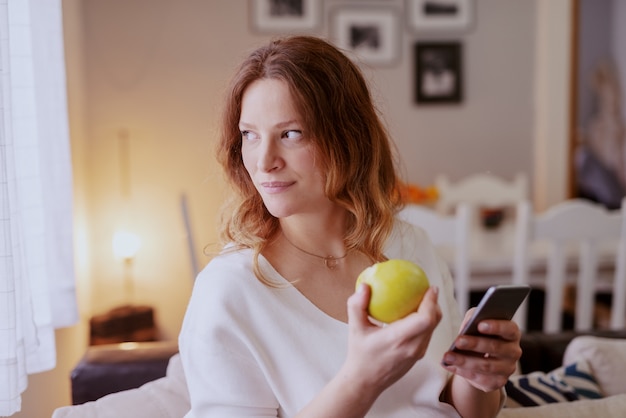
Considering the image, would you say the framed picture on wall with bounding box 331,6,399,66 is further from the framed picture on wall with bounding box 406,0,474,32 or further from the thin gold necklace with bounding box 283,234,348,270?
the thin gold necklace with bounding box 283,234,348,270

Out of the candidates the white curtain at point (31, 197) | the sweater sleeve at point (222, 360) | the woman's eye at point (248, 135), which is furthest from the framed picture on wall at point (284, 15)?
the sweater sleeve at point (222, 360)

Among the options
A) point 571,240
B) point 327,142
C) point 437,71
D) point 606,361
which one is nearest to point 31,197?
point 327,142

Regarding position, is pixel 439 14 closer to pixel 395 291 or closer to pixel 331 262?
pixel 331 262

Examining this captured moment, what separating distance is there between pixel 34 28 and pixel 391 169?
1011 mm

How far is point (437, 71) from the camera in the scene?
376 centimetres

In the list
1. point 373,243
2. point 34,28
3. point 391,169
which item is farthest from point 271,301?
point 34,28

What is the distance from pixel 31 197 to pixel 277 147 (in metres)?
0.65

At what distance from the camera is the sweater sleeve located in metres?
1.01

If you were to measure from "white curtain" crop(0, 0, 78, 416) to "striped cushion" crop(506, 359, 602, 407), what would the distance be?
0.97m

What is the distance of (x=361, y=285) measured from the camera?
851 millimetres

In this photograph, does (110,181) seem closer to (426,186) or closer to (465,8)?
(426,186)

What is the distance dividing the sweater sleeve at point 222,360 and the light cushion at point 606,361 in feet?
2.80

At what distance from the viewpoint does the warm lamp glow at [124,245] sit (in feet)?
10.7

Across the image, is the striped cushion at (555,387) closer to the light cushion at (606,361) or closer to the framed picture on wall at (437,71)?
the light cushion at (606,361)
